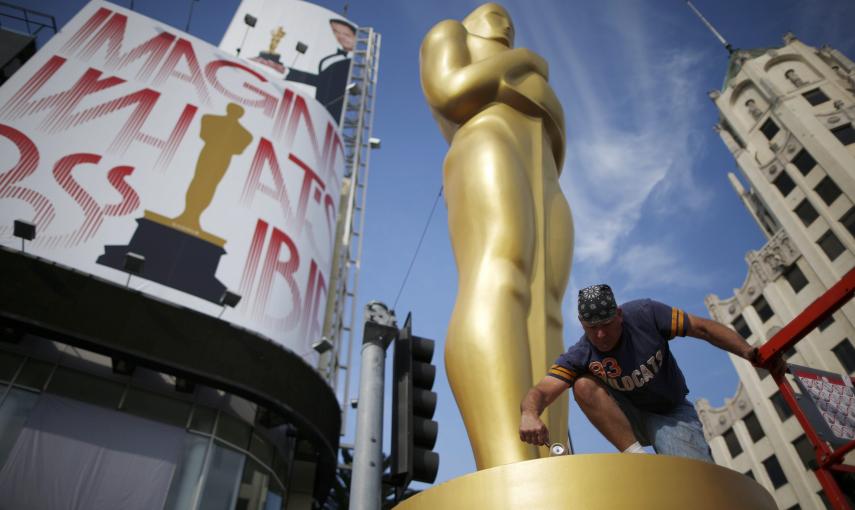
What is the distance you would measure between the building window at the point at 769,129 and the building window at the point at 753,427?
56.4 ft

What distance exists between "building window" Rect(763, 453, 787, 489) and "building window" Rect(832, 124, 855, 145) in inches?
654

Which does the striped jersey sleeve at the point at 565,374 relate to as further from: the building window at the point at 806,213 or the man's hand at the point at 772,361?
the building window at the point at 806,213

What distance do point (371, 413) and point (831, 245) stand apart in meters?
31.9

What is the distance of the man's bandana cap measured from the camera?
2.26 metres

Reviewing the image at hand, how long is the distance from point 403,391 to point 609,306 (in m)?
1.60

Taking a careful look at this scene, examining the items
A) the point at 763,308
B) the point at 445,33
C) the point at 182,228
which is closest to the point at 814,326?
the point at 445,33

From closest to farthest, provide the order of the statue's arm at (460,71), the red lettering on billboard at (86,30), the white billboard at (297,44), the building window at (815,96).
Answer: the statue's arm at (460,71)
the red lettering on billboard at (86,30)
the white billboard at (297,44)
the building window at (815,96)

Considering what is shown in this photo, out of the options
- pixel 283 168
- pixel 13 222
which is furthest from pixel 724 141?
pixel 13 222

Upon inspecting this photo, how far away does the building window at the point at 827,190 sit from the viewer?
28438 mm

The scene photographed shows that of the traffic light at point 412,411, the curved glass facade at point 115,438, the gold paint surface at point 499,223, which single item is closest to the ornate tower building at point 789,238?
the curved glass facade at point 115,438

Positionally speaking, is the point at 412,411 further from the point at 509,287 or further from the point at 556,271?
the point at 556,271

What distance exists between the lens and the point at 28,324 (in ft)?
31.9

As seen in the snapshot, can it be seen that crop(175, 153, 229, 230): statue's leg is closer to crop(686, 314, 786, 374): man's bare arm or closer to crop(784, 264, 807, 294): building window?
crop(686, 314, 786, 374): man's bare arm

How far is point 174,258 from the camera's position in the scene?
508 inches
